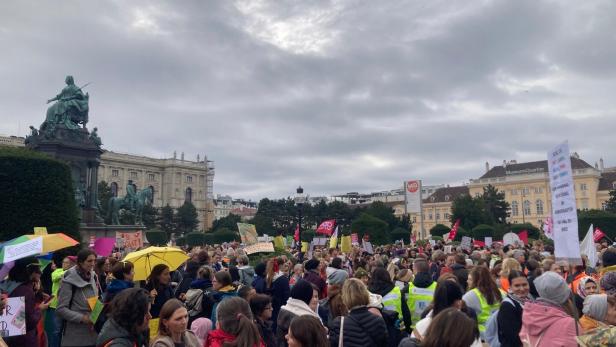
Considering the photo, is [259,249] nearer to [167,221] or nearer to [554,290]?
[554,290]

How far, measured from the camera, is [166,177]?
126000mm

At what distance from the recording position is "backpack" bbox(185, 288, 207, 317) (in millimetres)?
6457

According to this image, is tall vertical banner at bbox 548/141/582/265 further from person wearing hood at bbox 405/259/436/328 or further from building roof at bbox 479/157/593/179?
building roof at bbox 479/157/593/179

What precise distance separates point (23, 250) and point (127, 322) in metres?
2.90

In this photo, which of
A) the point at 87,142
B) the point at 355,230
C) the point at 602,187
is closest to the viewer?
the point at 87,142

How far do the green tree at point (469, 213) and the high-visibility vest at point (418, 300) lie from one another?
65.9 meters

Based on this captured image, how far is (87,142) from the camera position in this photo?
106 ft

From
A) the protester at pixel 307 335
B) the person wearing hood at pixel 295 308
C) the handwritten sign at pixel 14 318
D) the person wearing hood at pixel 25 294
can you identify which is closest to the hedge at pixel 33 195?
the person wearing hood at pixel 25 294

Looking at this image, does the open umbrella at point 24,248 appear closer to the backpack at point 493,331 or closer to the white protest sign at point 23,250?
the white protest sign at point 23,250

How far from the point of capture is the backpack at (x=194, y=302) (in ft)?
21.2

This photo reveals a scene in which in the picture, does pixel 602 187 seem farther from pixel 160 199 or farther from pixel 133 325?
pixel 133 325

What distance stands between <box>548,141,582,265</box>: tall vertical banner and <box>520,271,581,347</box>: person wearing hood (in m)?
1.29

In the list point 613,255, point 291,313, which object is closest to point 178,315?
point 291,313

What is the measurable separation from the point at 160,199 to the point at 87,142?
9658 cm
